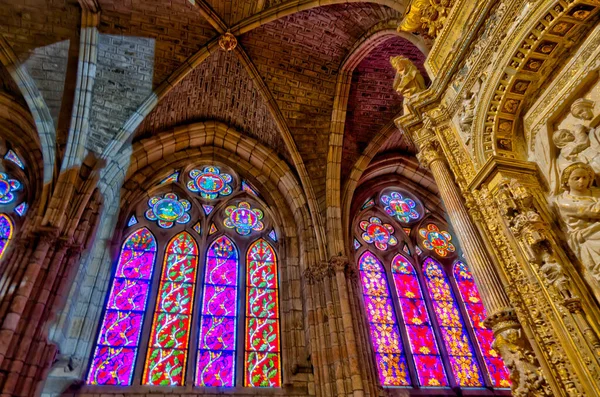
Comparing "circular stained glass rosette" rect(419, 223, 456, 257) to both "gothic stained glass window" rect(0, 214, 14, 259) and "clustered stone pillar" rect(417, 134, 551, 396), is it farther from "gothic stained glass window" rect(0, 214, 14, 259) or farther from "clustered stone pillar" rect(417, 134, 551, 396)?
"gothic stained glass window" rect(0, 214, 14, 259)

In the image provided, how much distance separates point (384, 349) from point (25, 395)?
5.80 metres

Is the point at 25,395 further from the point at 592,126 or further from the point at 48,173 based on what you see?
the point at 592,126

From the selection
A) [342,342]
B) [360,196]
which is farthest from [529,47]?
[360,196]

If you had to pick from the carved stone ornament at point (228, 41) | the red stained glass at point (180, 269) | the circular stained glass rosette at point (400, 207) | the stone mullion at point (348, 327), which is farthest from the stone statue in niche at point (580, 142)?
the circular stained glass rosette at point (400, 207)

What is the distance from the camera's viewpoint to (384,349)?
809 cm

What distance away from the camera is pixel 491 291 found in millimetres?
3533

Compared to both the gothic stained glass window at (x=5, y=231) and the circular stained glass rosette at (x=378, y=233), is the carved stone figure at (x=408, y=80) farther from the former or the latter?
the gothic stained glass window at (x=5, y=231)

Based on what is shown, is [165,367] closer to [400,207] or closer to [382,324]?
[382,324]

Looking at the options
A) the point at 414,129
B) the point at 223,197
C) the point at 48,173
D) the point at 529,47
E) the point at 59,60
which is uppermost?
the point at 59,60

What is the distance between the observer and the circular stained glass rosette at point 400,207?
1110cm

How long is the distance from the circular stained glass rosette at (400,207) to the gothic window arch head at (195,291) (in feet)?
11.0

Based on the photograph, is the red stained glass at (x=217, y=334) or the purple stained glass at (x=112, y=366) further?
the red stained glass at (x=217, y=334)

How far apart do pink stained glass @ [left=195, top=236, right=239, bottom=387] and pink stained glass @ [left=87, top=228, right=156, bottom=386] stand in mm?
1089

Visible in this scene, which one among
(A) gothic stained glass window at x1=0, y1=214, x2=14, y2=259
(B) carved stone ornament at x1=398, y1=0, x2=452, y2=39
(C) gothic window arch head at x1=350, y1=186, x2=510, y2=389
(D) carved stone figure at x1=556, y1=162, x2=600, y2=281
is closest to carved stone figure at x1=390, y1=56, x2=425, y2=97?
(B) carved stone ornament at x1=398, y1=0, x2=452, y2=39
